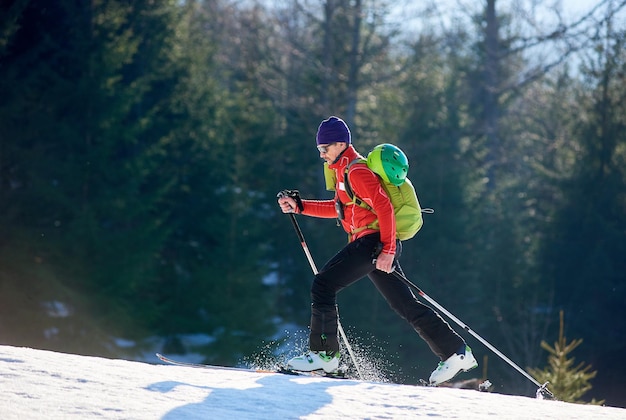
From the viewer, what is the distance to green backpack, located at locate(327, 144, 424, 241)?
19.4 feet

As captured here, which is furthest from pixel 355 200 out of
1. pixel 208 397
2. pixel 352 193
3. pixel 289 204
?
pixel 208 397

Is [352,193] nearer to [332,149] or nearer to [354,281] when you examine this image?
[332,149]

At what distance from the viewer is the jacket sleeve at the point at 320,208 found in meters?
6.62

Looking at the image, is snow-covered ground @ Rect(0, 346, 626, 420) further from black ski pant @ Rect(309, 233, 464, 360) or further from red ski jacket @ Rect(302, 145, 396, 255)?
red ski jacket @ Rect(302, 145, 396, 255)

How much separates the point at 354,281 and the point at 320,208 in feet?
2.77

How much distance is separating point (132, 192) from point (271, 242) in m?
7.97

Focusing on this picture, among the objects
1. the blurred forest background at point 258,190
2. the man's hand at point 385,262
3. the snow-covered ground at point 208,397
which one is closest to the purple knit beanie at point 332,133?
the man's hand at point 385,262

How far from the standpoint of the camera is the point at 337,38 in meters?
28.5

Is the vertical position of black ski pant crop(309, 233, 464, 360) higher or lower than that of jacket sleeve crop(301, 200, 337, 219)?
lower

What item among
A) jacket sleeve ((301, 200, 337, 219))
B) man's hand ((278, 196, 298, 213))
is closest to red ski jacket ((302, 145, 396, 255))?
jacket sleeve ((301, 200, 337, 219))

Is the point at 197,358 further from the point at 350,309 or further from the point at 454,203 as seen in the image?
the point at 454,203

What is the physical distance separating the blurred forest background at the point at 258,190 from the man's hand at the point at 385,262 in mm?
15645

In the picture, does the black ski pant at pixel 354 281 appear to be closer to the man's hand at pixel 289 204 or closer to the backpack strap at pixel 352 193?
the backpack strap at pixel 352 193

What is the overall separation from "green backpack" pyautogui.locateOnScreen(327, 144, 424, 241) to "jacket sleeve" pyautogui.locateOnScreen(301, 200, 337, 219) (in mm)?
484
